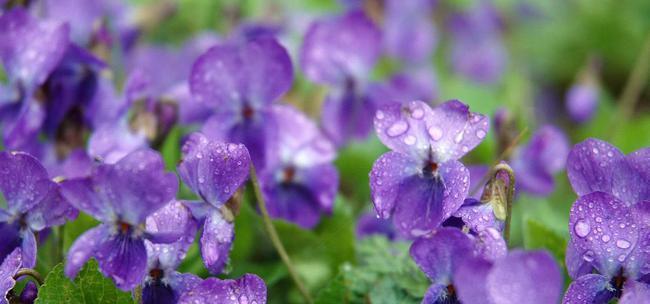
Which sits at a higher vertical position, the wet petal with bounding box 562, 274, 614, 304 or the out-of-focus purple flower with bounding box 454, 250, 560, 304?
the out-of-focus purple flower with bounding box 454, 250, 560, 304

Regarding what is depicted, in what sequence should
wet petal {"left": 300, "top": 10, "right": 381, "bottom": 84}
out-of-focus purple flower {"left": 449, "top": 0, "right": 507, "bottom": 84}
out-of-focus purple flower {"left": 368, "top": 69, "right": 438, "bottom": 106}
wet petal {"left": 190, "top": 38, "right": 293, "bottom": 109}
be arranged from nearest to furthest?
wet petal {"left": 190, "top": 38, "right": 293, "bottom": 109} → wet petal {"left": 300, "top": 10, "right": 381, "bottom": 84} → out-of-focus purple flower {"left": 368, "top": 69, "right": 438, "bottom": 106} → out-of-focus purple flower {"left": 449, "top": 0, "right": 507, "bottom": 84}

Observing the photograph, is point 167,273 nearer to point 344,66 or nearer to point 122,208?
point 122,208

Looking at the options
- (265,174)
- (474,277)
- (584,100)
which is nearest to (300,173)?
(265,174)

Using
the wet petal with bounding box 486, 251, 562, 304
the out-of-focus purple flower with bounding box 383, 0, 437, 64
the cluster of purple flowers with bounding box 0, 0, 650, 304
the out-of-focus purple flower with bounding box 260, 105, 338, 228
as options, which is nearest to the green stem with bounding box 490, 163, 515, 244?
the cluster of purple flowers with bounding box 0, 0, 650, 304

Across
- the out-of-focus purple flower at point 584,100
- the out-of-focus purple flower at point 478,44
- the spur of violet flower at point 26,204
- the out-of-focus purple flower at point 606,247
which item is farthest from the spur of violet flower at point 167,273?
the out-of-focus purple flower at point 478,44

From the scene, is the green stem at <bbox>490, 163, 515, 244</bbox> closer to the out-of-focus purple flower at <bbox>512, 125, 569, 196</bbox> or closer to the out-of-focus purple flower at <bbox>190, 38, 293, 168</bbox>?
the out-of-focus purple flower at <bbox>190, 38, 293, 168</bbox>

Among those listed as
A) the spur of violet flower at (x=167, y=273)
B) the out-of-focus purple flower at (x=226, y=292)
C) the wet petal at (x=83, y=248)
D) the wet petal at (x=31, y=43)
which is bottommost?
the spur of violet flower at (x=167, y=273)

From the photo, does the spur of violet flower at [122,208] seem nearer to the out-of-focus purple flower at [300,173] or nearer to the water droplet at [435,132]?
the water droplet at [435,132]
